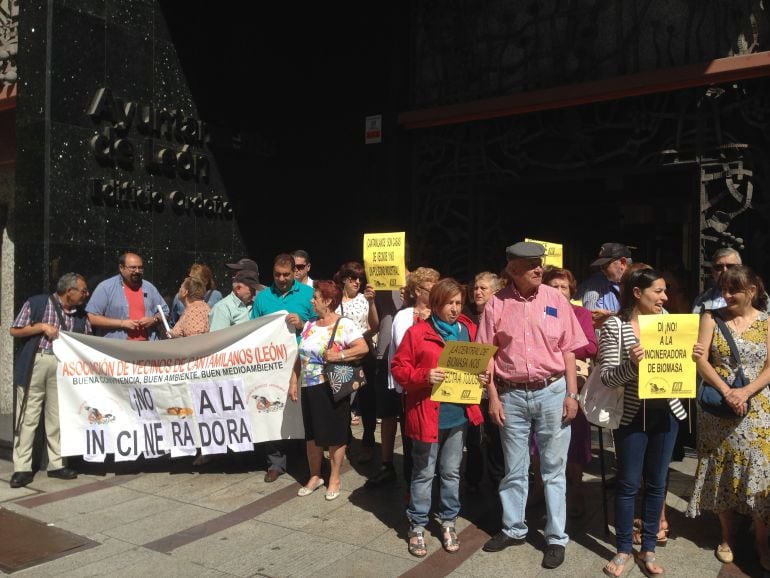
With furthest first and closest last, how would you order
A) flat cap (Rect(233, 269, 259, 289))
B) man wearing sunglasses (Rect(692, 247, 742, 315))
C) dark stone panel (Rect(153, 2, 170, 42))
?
dark stone panel (Rect(153, 2, 170, 42)) < flat cap (Rect(233, 269, 259, 289)) < man wearing sunglasses (Rect(692, 247, 742, 315))

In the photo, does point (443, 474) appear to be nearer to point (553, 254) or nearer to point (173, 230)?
point (553, 254)

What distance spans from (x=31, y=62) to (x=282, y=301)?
11.6ft

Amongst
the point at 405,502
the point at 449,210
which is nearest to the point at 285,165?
the point at 449,210

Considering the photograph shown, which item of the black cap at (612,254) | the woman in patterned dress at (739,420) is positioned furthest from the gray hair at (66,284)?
the woman in patterned dress at (739,420)

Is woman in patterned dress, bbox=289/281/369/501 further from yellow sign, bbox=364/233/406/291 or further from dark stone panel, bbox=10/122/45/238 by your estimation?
dark stone panel, bbox=10/122/45/238

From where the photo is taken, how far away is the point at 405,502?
219 inches

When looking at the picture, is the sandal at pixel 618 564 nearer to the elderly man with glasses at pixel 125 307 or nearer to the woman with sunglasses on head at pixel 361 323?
the woman with sunglasses on head at pixel 361 323

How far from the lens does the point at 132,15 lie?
7.69 metres

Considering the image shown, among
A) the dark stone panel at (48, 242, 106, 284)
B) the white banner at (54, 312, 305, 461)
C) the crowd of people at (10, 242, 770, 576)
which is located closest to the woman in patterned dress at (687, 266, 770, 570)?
the crowd of people at (10, 242, 770, 576)

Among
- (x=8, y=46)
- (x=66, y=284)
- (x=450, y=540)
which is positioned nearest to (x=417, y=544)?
(x=450, y=540)

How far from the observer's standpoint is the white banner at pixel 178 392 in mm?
6137

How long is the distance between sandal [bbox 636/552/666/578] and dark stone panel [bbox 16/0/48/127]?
6500 millimetres

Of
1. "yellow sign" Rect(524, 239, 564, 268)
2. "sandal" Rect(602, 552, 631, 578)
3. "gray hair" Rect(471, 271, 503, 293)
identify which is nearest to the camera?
"sandal" Rect(602, 552, 631, 578)

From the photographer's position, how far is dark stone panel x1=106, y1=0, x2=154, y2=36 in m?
7.48
